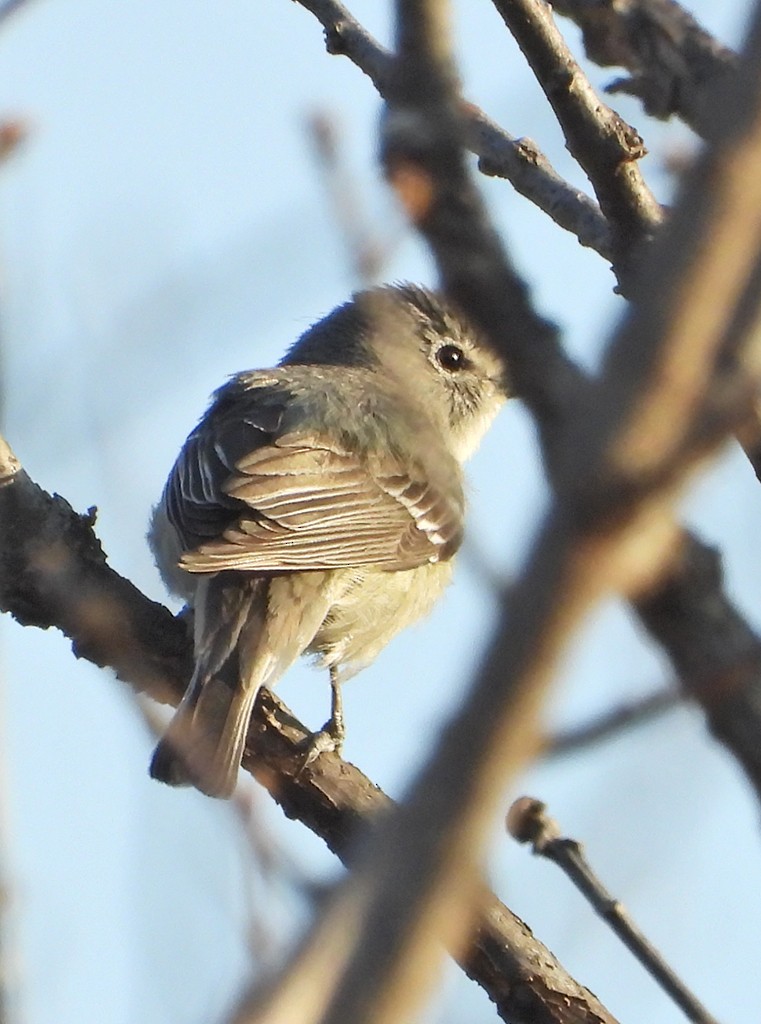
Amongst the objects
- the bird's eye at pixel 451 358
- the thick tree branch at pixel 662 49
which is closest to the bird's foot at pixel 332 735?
the thick tree branch at pixel 662 49

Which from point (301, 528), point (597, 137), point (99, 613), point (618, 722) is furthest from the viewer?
point (301, 528)

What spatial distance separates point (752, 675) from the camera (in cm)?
164

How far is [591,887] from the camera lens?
2322mm

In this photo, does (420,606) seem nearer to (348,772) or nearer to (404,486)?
(404,486)

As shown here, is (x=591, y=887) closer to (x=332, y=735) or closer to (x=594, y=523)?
(x=594, y=523)

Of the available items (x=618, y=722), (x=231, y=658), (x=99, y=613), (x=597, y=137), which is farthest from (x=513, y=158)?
(x=618, y=722)

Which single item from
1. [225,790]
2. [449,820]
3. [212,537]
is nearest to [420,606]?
[212,537]

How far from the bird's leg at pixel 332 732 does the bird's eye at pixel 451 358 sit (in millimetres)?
2355

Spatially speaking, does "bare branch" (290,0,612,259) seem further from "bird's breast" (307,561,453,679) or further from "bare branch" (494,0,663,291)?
"bird's breast" (307,561,453,679)

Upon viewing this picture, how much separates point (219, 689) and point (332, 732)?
451 mm

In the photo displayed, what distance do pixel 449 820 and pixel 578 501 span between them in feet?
0.80

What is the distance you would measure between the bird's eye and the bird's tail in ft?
9.09

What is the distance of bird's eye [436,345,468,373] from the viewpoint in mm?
7711

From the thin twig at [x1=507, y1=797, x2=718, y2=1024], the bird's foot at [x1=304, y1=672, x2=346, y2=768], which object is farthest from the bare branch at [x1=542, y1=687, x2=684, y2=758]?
the bird's foot at [x1=304, y1=672, x2=346, y2=768]
